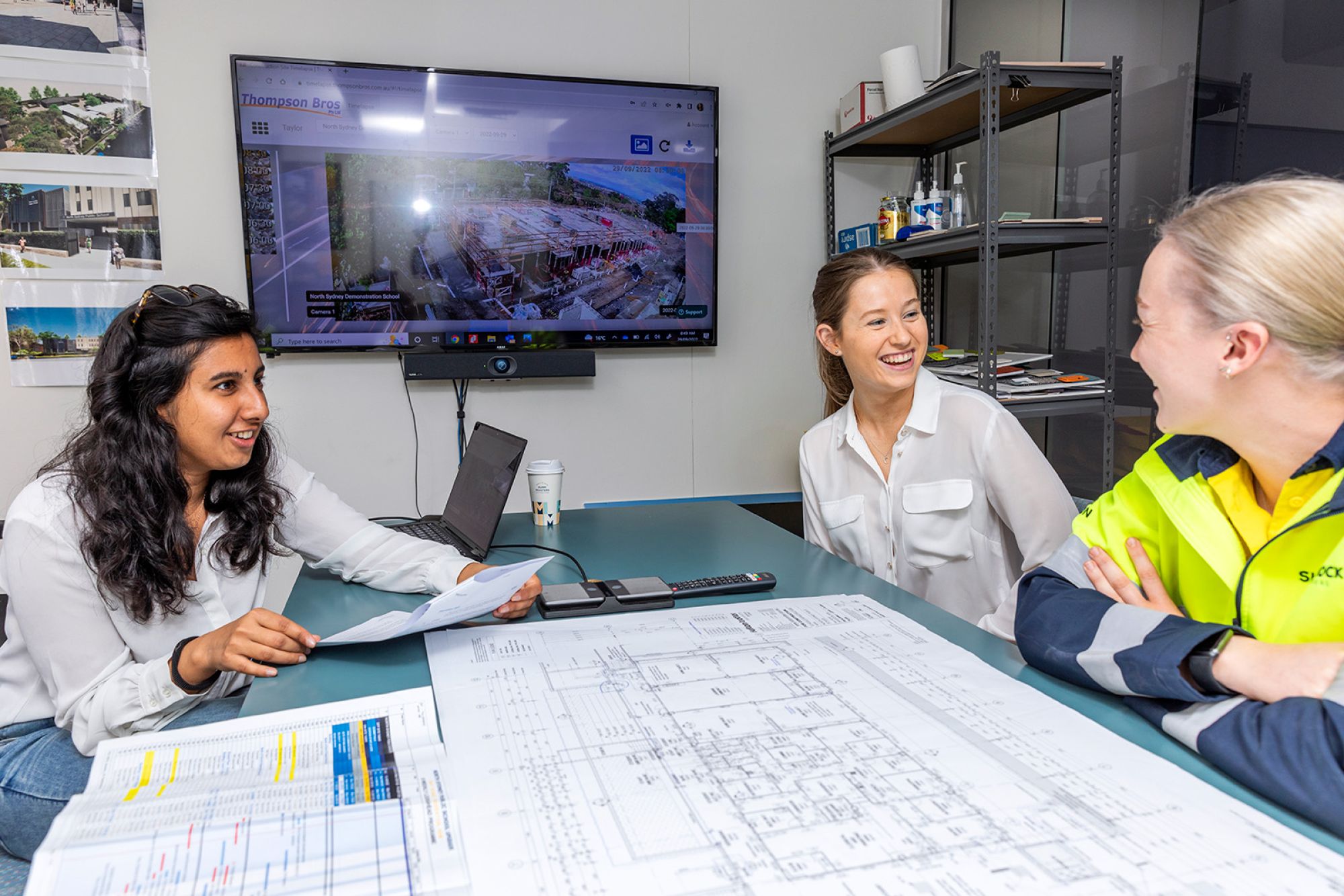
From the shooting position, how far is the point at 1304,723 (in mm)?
706

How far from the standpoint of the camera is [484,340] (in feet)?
9.57

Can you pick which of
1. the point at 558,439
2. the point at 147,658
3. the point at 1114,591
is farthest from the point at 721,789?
the point at 558,439

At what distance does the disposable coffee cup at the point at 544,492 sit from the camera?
1956mm

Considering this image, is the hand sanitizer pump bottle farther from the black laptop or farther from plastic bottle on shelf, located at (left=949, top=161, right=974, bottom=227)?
A: the black laptop

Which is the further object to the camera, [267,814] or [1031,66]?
[1031,66]

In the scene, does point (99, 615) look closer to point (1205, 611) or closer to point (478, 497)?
point (478, 497)

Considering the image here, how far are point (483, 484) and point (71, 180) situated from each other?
1.86 metres

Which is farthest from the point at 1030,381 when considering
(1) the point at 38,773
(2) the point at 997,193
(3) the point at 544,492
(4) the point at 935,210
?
(1) the point at 38,773

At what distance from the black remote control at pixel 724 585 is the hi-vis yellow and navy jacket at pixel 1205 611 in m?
0.42

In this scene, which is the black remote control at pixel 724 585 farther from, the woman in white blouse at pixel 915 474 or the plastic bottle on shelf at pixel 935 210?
the plastic bottle on shelf at pixel 935 210

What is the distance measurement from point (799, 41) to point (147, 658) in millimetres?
2866

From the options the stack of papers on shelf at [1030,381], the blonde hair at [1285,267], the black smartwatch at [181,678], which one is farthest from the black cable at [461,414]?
the blonde hair at [1285,267]

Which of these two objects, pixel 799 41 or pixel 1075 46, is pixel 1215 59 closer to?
pixel 1075 46

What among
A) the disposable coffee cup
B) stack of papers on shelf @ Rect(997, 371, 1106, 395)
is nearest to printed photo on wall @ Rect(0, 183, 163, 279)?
the disposable coffee cup
